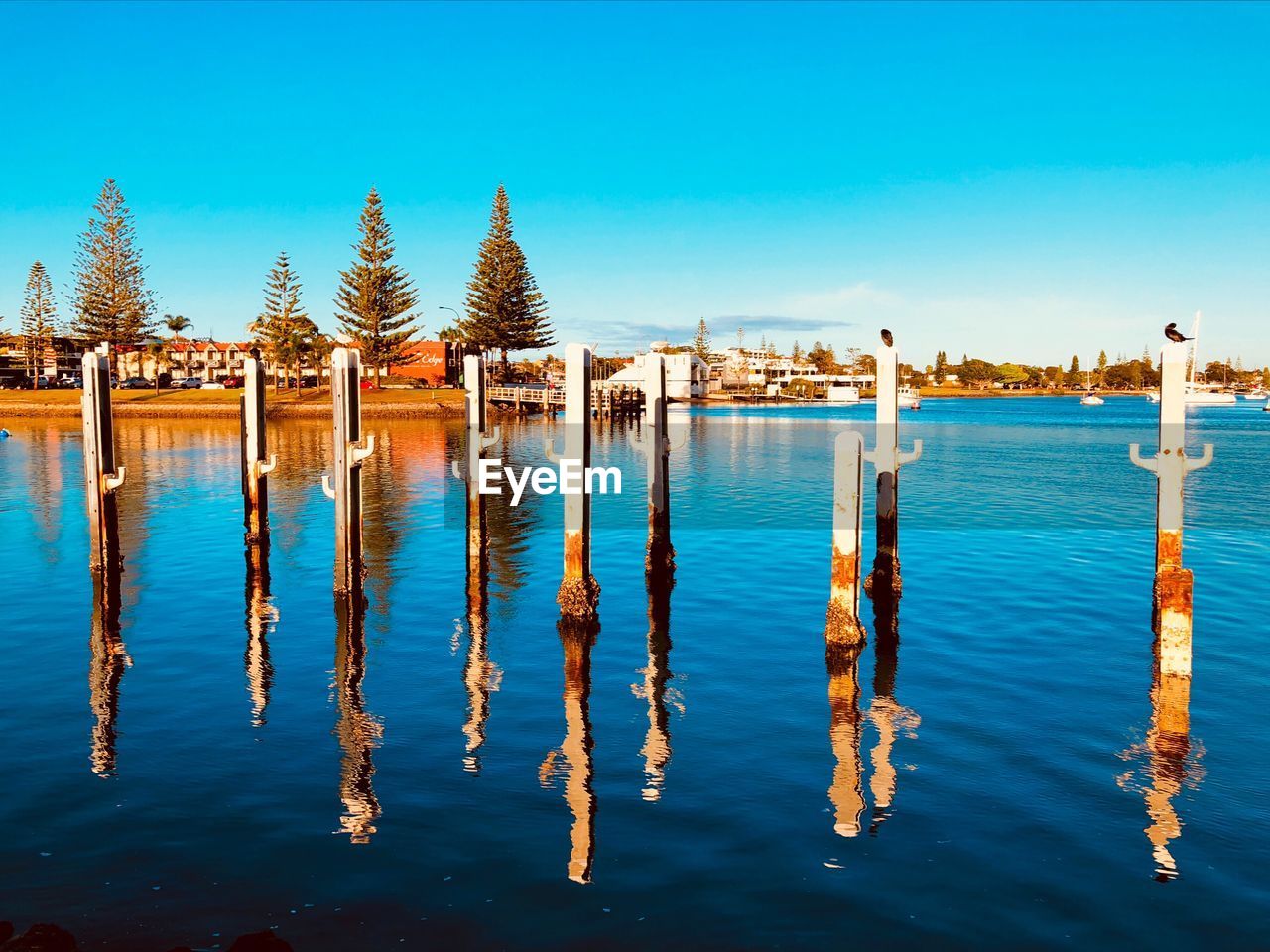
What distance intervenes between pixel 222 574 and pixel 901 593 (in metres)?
14.3

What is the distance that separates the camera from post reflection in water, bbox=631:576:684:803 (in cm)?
1031

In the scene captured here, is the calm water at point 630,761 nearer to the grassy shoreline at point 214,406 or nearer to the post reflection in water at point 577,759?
the post reflection in water at point 577,759

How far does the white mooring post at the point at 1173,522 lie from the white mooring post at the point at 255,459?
56.7ft

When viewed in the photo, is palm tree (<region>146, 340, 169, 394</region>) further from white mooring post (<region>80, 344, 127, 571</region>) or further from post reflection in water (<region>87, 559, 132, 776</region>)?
post reflection in water (<region>87, 559, 132, 776</region>)

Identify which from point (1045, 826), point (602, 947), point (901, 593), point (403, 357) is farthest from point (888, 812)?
point (403, 357)

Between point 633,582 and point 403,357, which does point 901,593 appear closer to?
point 633,582

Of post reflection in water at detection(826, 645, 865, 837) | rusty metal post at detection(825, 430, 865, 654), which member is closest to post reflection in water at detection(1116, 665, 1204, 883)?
post reflection in water at detection(826, 645, 865, 837)

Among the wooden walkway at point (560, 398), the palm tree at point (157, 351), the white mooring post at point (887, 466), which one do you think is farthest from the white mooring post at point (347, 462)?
the palm tree at point (157, 351)

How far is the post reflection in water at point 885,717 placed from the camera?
9.77 metres

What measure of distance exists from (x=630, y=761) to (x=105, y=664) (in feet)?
28.1

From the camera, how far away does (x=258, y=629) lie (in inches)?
649

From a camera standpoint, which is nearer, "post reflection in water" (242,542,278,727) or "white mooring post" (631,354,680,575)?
"post reflection in water" (242,542,278,727)

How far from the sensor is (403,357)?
345 feet

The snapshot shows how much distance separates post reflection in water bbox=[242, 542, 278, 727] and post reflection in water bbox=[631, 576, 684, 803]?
4.74m
